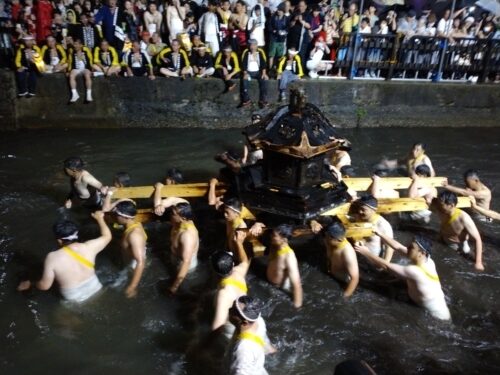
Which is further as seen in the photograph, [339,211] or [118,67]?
[118,67]

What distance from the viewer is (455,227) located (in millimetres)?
6352

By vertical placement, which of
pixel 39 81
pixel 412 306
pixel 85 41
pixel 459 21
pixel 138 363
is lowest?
pixel 138 363

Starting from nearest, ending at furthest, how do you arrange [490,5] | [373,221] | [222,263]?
[222,263] < [373,221] < [490,5]

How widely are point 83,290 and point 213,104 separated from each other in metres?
7.66

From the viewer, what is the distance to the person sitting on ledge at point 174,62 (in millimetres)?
11211

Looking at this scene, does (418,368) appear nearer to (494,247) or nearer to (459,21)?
(494,247)

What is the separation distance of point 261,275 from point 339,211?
4.76ft

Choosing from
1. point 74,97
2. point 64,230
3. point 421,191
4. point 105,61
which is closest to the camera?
point 64,230

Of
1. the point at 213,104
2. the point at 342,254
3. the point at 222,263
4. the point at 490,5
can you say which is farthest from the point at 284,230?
the point at 490,5

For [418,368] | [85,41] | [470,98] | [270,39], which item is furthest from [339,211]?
[470,98]

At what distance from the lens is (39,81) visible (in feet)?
34.9

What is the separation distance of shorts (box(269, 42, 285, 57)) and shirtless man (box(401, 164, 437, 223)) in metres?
6.07

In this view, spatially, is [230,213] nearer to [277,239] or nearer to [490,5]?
[277,239]

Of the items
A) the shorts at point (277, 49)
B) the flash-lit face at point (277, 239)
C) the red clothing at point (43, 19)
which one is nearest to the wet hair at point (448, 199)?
the flash-lit face at point (277, 239)
